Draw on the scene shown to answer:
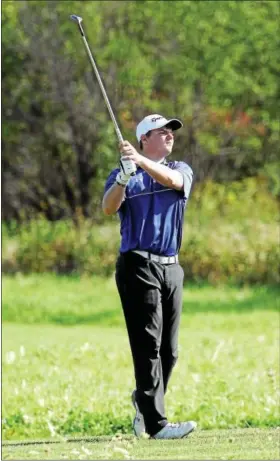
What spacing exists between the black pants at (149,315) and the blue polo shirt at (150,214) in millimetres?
79

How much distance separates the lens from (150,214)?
274 inches

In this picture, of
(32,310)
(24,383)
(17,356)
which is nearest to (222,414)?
(24,383)

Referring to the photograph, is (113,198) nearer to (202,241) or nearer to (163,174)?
(163,174)

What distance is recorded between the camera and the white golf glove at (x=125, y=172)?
663 centimetres

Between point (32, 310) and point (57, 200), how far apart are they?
7830mm

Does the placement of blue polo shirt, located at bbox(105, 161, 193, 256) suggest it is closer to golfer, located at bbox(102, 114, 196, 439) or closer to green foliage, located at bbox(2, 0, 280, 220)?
golfer, located at bbox(102, 114, 196, 439)

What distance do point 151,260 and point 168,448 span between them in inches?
37.4

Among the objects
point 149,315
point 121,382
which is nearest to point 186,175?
point 149,315

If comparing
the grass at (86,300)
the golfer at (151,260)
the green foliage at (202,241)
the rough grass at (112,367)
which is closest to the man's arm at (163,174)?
the golfer at (151,260)

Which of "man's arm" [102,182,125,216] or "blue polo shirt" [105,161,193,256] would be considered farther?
"blue polo shirt" [105,161,193,256]

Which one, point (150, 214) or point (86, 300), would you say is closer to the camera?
point (150, 214)

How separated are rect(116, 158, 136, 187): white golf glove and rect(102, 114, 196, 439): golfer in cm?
1

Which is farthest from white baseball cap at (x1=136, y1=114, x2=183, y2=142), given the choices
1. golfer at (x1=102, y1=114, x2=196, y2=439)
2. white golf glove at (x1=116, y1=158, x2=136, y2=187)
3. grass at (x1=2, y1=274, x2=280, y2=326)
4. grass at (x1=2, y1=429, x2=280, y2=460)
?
grass at (x1=2, y1=274, x2=280, y2=326)

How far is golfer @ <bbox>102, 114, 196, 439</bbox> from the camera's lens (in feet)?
22.9
